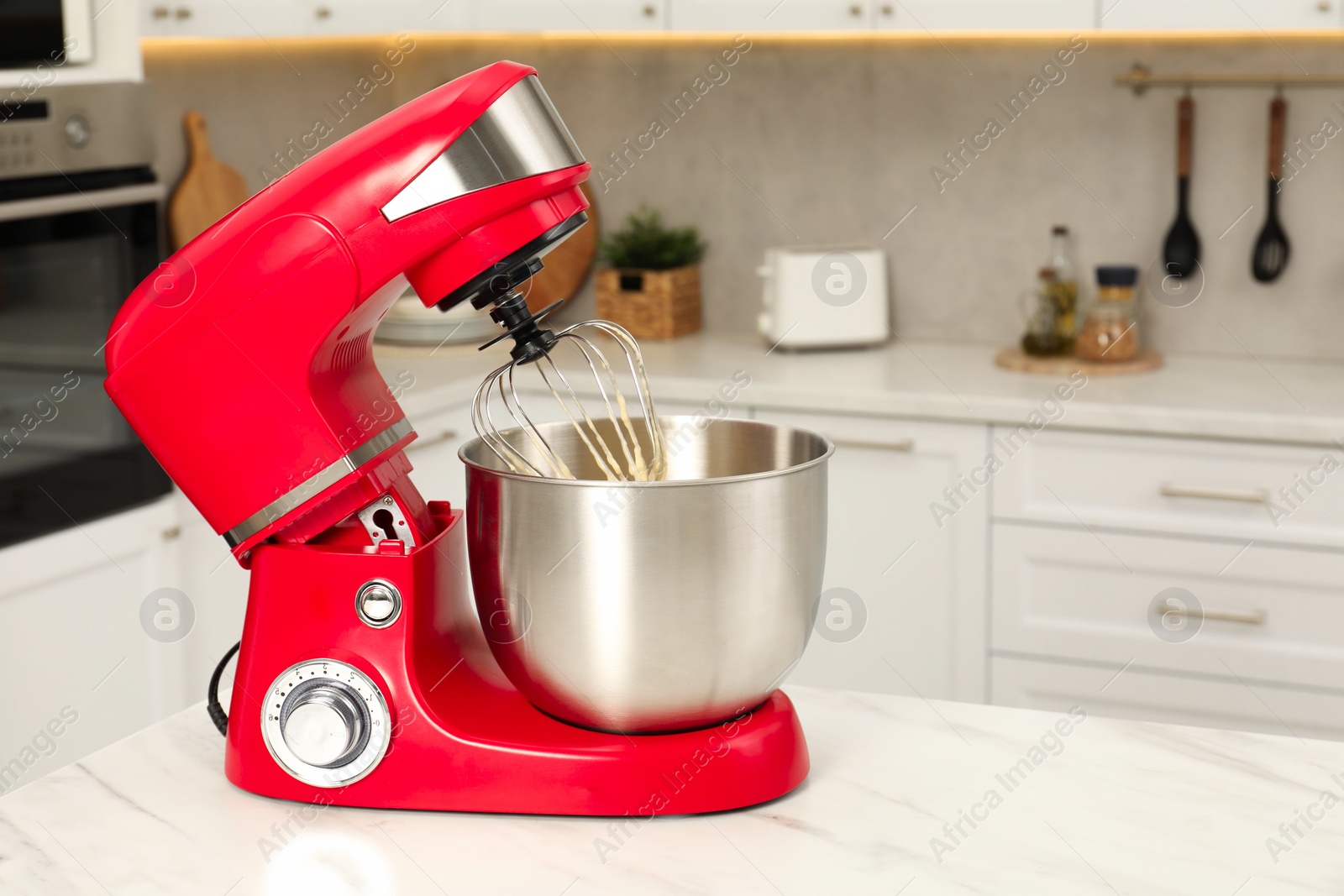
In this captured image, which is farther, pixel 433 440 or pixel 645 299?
pixel 645 299

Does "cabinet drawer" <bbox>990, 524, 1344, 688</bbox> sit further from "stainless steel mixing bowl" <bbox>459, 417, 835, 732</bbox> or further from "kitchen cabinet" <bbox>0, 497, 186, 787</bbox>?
"stainless steel mixing bowl" <bbox>459, 417, 835, 732</bbox>

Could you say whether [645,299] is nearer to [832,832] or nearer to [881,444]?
[881,444]

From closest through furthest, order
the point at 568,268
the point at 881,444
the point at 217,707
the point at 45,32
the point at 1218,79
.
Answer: the point at 217,707
the point at 45,32
the point at 881,444
the point at 1218,79
the point at 568,268

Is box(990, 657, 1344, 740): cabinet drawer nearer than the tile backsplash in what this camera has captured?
Yes

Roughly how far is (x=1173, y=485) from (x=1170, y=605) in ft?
0.64

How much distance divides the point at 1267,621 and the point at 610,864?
165cm

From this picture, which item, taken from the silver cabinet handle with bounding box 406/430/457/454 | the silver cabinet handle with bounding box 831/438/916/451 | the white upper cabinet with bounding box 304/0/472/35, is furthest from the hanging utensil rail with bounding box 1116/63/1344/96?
the silver cabinet handle with bounding box 406/430/457/454

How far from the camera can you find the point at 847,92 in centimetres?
273

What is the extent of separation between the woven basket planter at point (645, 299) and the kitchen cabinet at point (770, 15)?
53 cm

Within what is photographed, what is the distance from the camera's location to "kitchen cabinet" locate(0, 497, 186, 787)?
179 cm

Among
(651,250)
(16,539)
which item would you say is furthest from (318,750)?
(651,250)

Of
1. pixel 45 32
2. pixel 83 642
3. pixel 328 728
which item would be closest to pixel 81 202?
pixel 45 32

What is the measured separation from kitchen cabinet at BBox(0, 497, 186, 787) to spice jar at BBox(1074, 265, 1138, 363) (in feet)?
5.19

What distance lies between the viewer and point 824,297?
259cm
